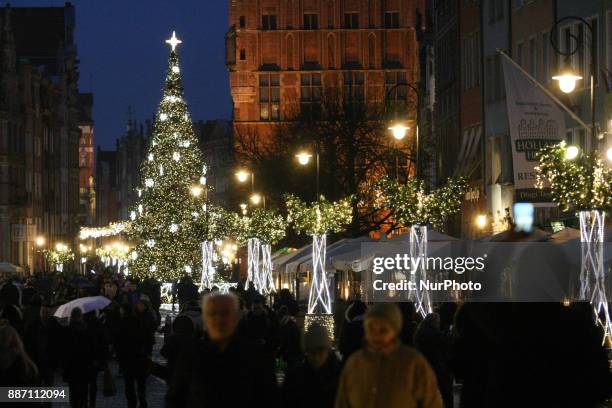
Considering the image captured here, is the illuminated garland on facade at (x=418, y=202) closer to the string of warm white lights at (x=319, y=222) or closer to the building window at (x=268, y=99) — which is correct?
the string of warm white lights at (x=319, y=222)

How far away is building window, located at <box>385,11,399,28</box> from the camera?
10694 cm

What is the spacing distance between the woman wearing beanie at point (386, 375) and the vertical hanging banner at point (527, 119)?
2273cm

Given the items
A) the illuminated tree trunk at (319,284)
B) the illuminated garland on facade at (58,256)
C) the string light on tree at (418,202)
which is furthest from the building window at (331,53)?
the string light on tree at (418,202)

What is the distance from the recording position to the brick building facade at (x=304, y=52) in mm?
105125

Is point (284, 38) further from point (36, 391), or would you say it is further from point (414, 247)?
point (36, 391)

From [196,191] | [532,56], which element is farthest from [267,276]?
[196,191]

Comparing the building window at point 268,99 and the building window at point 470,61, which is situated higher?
the building window at point 268,99

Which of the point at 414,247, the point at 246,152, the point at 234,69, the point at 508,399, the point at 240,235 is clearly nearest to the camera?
the point at 508,399

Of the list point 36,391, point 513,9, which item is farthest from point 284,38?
point 36,391

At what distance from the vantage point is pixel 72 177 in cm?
12331

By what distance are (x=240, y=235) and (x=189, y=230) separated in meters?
11.7

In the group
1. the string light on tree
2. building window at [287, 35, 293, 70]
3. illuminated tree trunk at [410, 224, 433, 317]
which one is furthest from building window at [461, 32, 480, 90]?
building window at [287, 35, 293, 70]

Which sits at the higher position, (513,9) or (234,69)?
(234,69)

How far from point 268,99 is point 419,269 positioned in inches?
3025
